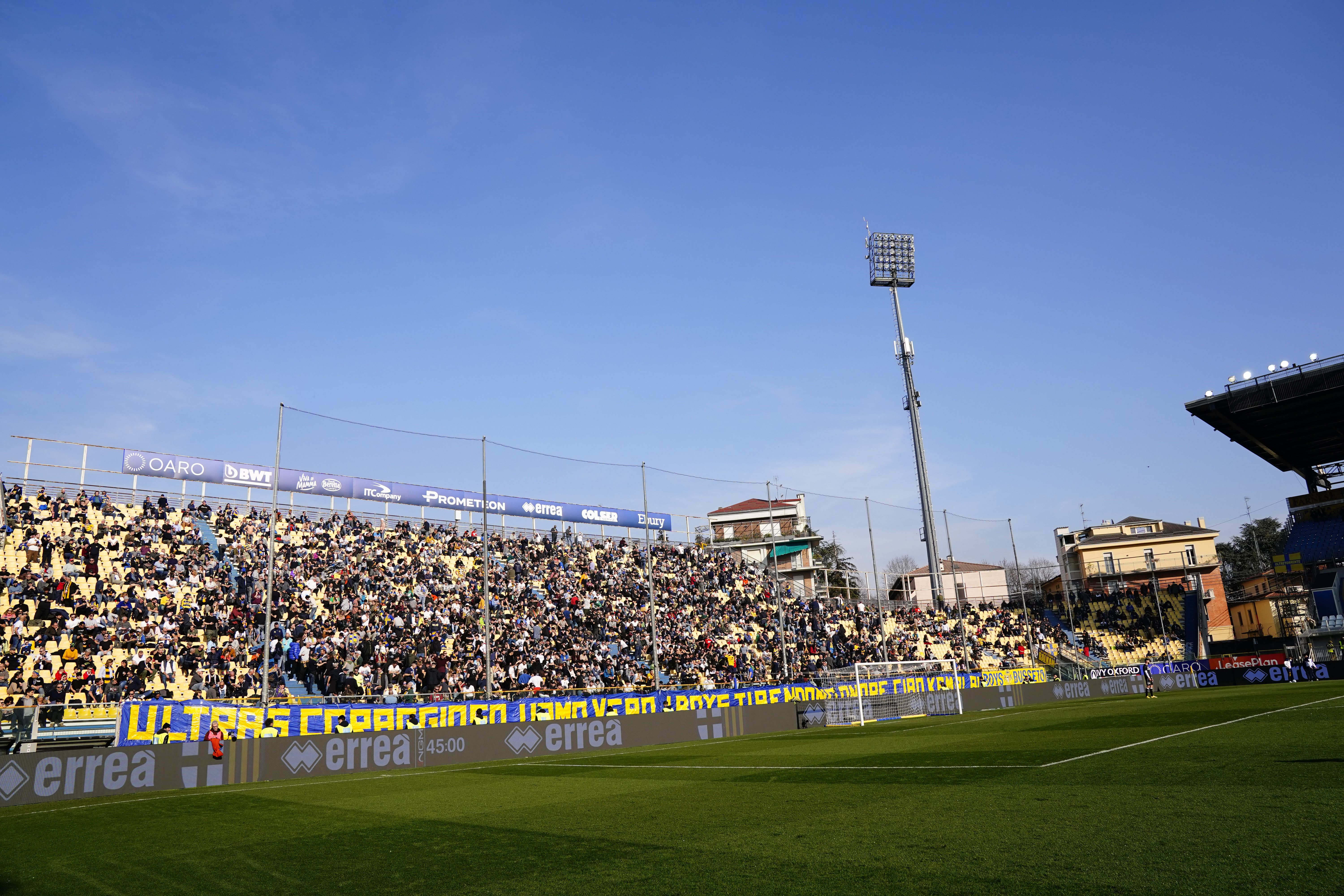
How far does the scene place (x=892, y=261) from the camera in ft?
214

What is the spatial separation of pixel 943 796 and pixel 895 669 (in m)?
34.6

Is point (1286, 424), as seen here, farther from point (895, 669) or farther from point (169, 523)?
point (169, 523)

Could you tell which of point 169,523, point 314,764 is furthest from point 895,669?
point 169,523

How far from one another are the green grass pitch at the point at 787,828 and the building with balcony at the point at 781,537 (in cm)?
4288

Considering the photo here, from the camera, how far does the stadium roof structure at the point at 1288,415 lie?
138 ft

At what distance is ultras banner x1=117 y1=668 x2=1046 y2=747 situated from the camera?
23281 mm

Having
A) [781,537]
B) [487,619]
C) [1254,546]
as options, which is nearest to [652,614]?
[487,619]

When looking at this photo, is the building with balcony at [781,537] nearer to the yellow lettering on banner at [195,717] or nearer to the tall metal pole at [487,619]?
the tall metal pole at [487,619]

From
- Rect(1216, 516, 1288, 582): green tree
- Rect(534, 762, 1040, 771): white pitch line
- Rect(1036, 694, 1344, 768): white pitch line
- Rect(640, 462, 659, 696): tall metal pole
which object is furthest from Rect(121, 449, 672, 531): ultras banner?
Rect(1216, 516, 1288, 582): green tree

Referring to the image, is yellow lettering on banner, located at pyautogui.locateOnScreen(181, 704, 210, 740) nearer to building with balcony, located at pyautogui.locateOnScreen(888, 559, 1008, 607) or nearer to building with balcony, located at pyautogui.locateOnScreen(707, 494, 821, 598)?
building with balcony, located at pyautogui.locateOnScreen(707, 494, 821, 598)

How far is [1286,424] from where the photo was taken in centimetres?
4728

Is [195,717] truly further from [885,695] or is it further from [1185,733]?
[885,695]

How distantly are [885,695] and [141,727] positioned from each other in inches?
1122

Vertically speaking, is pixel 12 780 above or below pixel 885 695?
above
